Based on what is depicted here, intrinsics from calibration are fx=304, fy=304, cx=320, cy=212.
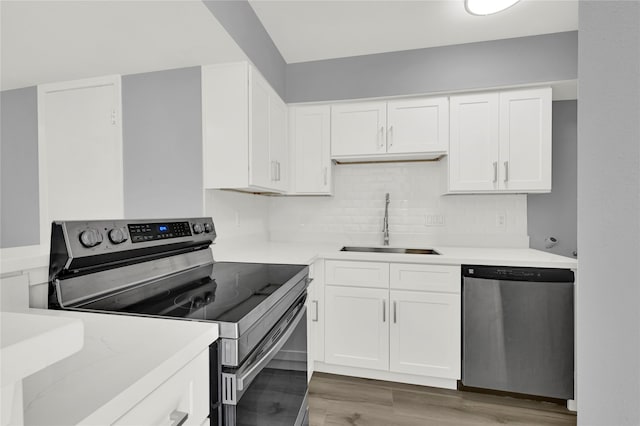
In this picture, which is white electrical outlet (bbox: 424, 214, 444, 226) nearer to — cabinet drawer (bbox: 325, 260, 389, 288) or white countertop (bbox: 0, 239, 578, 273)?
white countertop (bbox: 0, 239, 578, 273)

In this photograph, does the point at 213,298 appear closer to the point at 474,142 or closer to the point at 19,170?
the point at 474,142

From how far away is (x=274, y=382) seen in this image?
3.50 ft

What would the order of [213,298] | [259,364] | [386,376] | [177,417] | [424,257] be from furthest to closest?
1. [386,376]
2. [424,257]
3. [213,298]
4. [259,364]
5. [177,417]

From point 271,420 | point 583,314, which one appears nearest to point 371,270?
point 271,420

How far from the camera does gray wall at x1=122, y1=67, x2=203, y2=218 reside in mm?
1968

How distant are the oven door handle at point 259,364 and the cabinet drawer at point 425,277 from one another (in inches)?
40.6

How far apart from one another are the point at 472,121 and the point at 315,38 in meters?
1.34

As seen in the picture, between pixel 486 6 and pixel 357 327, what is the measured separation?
218cm

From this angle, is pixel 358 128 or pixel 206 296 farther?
pixel 358 128

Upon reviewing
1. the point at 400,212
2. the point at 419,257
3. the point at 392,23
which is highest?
the point at 392,23

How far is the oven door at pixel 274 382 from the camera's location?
77 centimetres

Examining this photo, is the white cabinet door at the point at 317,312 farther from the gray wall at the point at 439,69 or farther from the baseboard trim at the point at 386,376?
the gray wall at the point at 439,69

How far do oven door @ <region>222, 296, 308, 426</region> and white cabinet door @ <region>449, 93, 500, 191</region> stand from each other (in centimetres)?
165

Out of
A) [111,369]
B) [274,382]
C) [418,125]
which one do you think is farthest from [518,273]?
[111,369]
